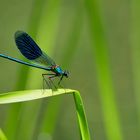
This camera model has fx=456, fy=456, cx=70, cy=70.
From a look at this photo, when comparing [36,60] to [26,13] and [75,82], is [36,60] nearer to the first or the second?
[75,82]

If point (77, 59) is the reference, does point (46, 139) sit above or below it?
below

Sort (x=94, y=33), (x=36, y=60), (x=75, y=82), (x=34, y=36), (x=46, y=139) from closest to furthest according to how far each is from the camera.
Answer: (x=94, y=33) < (x=34, y=36) < (x=36, y=60) < (x=46, y=139) < (x=75, y=82)

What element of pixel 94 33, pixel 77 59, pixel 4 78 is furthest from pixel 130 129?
pixel 94 33

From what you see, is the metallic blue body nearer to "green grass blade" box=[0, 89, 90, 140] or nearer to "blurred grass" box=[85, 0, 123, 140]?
"blurred grass" box=[85, 0, 123, 140]

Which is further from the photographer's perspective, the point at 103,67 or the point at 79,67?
the point at 79,67

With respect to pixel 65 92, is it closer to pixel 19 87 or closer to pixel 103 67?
pixel 103 67

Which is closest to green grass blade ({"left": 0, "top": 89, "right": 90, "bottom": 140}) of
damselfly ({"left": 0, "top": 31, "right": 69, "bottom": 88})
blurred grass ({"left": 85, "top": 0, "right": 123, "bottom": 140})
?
blurred grass ({"left": 85, "top": 0, "right": 123, "bottom": 140})

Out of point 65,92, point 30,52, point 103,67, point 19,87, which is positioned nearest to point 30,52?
point 30,52

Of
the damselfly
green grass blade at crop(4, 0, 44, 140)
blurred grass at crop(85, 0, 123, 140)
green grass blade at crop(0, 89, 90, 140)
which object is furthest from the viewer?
the damselfly

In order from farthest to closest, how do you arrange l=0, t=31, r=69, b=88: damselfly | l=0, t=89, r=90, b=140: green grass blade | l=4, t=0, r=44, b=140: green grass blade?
l=0, t=31, r=69, b=88: damselfly < l=4, t=0, r=44, b=140: green grass blade < l=0, t=89, r=90, b=140: green grass blade
